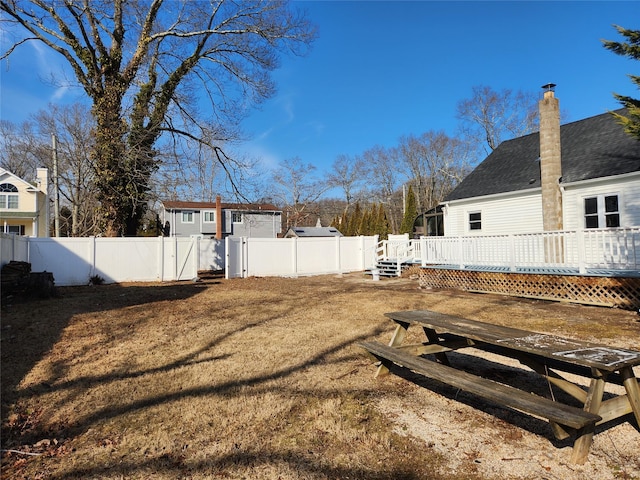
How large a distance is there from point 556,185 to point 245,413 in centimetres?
1218

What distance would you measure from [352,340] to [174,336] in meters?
2.65

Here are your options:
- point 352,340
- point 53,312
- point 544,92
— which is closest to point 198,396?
point 352,340

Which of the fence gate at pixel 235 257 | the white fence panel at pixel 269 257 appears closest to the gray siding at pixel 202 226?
the white fence panel at pixel 269 257

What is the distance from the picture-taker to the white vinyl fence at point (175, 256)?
1270cm

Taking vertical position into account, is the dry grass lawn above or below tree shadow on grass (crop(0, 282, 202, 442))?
below

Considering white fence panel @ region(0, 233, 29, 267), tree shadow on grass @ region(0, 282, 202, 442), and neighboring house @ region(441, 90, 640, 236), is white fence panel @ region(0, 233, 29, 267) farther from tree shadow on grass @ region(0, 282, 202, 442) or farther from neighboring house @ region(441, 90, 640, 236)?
neighboring house @ region(441, 90, 640, 236)

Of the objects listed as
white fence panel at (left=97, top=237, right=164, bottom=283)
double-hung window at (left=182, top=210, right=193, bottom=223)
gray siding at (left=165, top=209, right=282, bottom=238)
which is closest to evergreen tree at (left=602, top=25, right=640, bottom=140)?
white fence panel at (left=97, top=237, right=164, bottom=283)

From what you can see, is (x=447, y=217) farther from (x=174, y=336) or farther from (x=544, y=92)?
(x=174, y=336)

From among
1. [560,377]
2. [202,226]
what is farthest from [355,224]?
[560,377]

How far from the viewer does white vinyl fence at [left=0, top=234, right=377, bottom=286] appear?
12.7m

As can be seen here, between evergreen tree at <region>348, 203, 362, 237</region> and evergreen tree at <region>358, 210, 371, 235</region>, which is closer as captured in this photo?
evergreen tree at <region>358, 210, 371, 235</region>

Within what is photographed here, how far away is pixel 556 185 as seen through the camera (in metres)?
11.9

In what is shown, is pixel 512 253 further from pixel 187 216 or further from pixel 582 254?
pixel 187 216

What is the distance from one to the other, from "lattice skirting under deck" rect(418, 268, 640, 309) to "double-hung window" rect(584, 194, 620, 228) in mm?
4140
